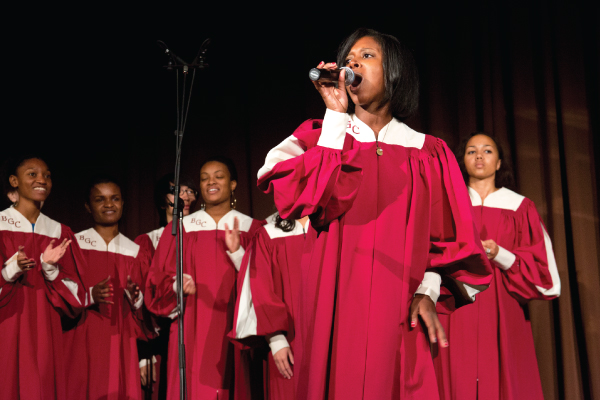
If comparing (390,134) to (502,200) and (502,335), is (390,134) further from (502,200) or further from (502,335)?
(502,200)

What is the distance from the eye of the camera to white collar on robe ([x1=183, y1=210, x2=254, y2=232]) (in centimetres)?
397

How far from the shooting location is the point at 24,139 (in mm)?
5051

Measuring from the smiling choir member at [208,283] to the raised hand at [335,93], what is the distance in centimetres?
211

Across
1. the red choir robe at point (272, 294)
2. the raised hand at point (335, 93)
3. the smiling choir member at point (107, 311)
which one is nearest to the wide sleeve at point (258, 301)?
the red choir robe at point (272, 294)

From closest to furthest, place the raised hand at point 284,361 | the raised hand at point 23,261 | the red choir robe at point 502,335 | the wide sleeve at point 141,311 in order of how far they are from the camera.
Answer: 1. the raised hand at point 284,361
2. the red choir robe at point 502,335
3. the raised hand at point 23,261
4. the wide sleeve at point 141,311

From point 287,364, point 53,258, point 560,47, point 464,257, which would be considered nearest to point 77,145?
point 53,258

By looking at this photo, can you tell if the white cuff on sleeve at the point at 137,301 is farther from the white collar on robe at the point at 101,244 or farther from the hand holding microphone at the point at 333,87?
the hand holding microphone at the point at 333,87

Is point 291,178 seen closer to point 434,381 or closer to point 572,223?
point 434,381

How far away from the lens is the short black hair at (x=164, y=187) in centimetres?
470

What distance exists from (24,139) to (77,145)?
44cm

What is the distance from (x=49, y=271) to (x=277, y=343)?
181 cm

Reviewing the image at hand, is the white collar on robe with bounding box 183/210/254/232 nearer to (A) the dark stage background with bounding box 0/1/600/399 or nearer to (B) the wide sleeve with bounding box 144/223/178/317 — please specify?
(B) the wide sleeve with bounding box 144/223/178/317

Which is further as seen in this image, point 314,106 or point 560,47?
point 314,106

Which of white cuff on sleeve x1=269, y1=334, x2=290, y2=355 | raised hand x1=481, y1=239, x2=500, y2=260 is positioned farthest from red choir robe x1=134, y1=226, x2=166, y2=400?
raised hand x1=481, y1=239, x2=500, y2=260
